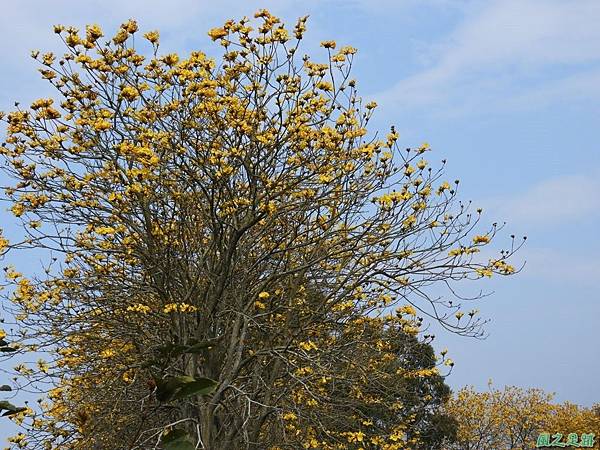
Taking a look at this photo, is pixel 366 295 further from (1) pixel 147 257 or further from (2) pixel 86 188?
(2) pixel 86 188

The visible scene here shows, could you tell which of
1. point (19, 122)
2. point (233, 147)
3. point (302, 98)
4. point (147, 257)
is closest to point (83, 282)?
point (147, 257)

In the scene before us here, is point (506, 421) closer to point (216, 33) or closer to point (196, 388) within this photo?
point (216, 33)

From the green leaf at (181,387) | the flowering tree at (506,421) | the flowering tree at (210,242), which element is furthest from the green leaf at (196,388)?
the flowering tree at (506,421)

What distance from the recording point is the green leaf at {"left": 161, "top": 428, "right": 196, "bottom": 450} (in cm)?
145

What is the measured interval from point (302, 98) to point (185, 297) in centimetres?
263

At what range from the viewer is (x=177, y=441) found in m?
1.47

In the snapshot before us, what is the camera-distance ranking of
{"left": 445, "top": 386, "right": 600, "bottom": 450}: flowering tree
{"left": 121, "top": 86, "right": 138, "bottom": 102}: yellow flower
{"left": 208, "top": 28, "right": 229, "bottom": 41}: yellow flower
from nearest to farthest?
1. {"left": 121, "top": 86, "right": 138, "bottom": 102}: yellow flower
2. {"left": 208, "top": 28, "right": 229, "bottom": 41}: yellow flower
3. {"left": 445, "top": 386, "right": 600, "bottom": 450}: flowering tree

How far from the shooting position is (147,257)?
29.8ft

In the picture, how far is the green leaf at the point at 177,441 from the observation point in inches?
57.1

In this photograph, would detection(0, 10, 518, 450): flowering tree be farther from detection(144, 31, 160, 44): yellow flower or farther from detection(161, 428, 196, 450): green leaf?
detection(161, 428, 196, 450): green leaf

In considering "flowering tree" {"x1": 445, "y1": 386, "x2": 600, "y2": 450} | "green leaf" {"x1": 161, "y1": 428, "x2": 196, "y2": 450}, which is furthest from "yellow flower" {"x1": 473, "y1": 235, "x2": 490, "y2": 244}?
"flowering tree" {"x1": 445, "y1": 386, "x2": 600, "y2": 450}

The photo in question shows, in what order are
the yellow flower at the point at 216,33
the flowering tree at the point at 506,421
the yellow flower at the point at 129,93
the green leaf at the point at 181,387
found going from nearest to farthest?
the green leaf at the point at 181,387 → the yellow flower at the point at 129,93 → the yellow flower at the point at 216,33 → the flowering tree at the point at 506,421

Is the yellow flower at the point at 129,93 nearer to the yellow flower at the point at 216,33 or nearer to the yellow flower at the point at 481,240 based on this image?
the yellow flower at the point at 216,33

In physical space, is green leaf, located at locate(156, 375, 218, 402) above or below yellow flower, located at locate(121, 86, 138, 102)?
below
